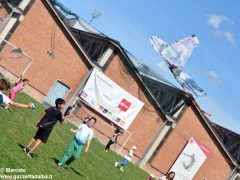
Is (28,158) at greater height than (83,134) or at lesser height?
lesser

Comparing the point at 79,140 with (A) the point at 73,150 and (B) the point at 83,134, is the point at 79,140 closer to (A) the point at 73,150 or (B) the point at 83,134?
(B) the point at 83,134

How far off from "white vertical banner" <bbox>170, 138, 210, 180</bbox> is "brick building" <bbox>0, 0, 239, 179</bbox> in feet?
1.55

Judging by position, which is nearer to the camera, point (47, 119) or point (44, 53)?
point (47, 119)

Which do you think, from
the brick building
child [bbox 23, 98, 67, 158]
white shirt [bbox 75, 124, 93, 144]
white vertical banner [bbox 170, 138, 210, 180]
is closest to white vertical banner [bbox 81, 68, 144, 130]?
the brick building

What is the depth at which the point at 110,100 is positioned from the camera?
124 ft

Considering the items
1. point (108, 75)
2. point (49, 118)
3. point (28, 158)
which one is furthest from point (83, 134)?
point (108, 75)

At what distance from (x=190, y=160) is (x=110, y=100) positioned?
9.80 metres

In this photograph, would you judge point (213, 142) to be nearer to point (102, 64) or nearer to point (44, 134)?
point (102, 64)

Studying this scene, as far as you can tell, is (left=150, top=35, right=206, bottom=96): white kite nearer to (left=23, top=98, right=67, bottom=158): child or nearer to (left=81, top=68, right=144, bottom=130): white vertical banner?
(left=81, top=68, right=144, bottom=130): white vertical banner

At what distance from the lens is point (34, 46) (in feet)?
119

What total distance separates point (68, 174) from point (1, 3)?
23.3m

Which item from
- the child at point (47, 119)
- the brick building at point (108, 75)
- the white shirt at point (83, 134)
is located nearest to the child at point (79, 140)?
the white shirt at point (83, 134)

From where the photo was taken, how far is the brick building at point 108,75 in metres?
35.6

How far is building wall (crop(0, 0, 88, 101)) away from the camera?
117ft
